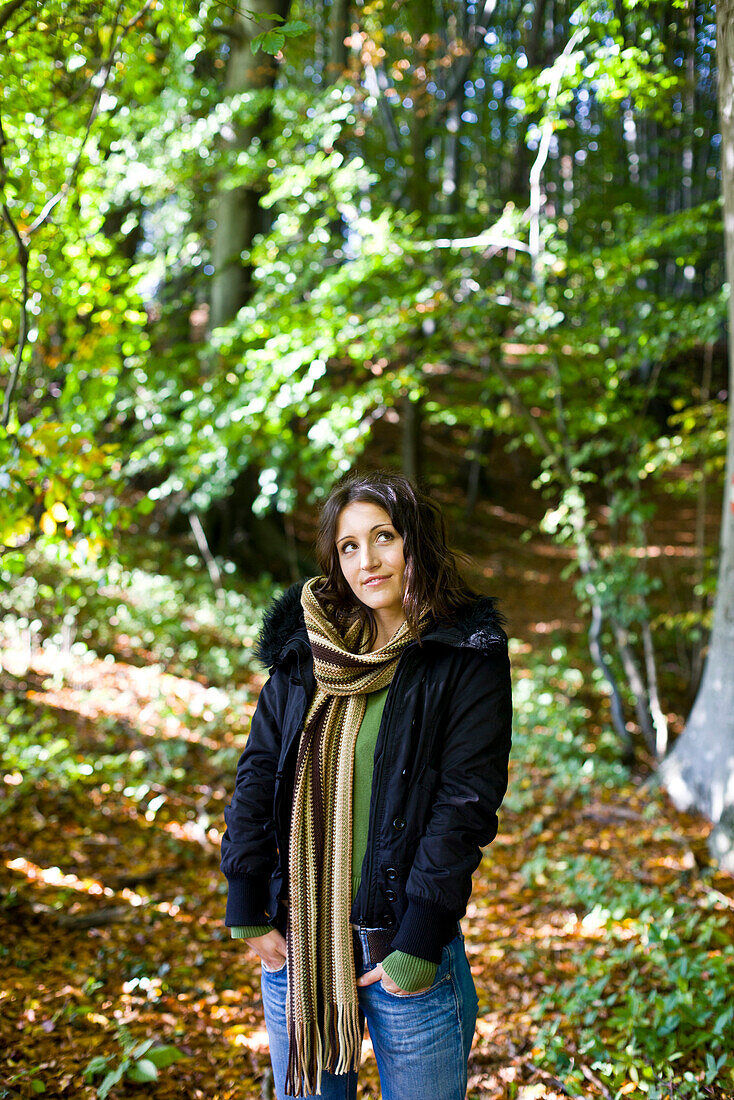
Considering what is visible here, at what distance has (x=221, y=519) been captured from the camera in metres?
9.78

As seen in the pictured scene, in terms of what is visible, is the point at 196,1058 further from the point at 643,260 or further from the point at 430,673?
the point at 643,260

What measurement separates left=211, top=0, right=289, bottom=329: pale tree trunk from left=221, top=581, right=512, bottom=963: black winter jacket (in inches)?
285

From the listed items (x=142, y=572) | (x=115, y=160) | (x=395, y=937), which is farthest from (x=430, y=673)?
(x=142, y=572)

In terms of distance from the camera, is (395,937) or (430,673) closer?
(395,937)

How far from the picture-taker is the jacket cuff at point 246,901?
1794 millimetres

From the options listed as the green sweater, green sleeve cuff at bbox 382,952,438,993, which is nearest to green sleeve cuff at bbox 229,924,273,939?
the green sweater

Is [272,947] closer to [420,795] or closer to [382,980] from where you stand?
[382,980]

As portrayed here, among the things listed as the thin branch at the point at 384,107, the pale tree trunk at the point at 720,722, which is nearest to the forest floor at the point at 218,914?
the pale tree trunk at the point at 720,722

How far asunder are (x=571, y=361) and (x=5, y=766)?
516 cm

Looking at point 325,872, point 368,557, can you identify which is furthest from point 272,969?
point 368,557

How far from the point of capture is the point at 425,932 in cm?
159

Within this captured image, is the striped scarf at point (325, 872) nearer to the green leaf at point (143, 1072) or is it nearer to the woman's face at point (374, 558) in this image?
the woman's face at point (374, 558)

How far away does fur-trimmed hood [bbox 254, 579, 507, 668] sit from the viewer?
1728mm

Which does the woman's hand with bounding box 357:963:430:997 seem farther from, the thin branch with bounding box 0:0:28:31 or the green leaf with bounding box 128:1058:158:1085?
the thin branch with bounding box 0:0:28:31
